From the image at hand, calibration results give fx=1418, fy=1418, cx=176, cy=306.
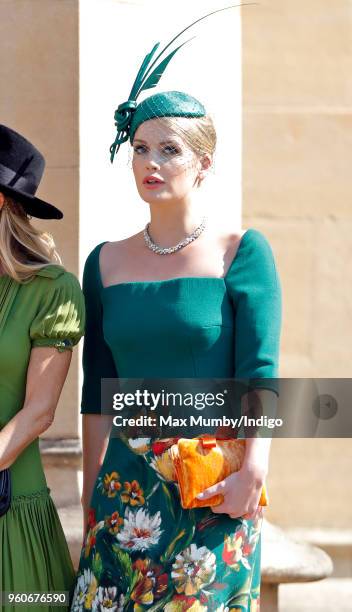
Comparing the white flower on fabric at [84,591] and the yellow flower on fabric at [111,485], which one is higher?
the yellow flower on fabric at [111,485]

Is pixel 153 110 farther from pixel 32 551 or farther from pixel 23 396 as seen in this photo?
pixel 32 551

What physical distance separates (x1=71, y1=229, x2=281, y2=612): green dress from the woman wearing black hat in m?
0.12

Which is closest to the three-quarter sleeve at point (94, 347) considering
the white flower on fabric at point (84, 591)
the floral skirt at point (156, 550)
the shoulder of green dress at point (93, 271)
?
the shoulder of green dress at point (93, 271)

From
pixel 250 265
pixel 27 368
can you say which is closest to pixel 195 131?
pixel 250 265

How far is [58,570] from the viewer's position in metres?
3.81

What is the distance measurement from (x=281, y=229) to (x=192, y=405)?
189cm

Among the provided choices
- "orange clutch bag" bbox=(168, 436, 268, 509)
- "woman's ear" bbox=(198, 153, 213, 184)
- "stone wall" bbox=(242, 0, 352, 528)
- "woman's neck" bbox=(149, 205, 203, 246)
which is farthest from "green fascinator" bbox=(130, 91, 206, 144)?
"stone wall" bbox=(242, 0, 352, 528)

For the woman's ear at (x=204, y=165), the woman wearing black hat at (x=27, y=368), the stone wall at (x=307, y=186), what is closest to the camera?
the woman wearing black hat at (x=27, y=368)

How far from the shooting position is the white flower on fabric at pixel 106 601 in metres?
3.68

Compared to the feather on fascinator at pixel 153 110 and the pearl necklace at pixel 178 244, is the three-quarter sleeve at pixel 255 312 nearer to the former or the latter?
the pearl necklace at pixel 178 244

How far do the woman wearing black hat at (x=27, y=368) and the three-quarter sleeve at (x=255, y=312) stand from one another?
0.43 meters

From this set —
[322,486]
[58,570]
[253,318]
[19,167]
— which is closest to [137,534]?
[58,570]

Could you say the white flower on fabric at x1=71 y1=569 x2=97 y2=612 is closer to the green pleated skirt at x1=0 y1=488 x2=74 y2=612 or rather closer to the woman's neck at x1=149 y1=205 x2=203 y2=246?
the green pleated skirt at x1=0 y1=488 x2=74 y2=612

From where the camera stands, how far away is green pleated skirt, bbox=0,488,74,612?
3.71 metres
